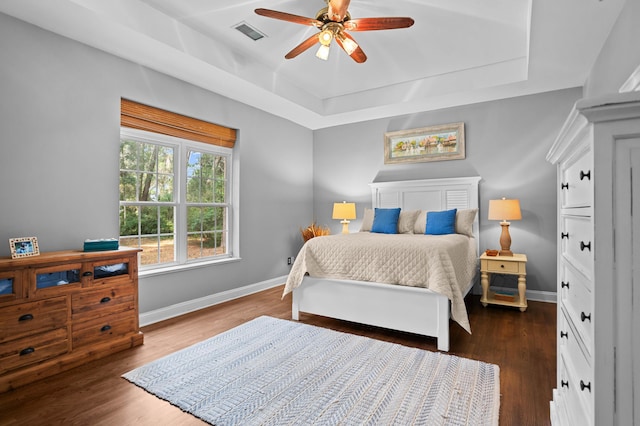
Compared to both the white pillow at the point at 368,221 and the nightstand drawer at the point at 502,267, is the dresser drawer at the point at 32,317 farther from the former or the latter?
the nightstand drawer at the point at 502,267

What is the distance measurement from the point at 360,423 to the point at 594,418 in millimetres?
1119

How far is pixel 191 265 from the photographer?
366 cm

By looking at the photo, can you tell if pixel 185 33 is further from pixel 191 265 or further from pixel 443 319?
pixel 443 319

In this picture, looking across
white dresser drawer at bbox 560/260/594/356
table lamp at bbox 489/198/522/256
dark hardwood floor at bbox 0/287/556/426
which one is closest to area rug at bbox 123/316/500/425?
dark hardwood floor at bbox 0/287/556/426

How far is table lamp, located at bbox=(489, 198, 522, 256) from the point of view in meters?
3.74

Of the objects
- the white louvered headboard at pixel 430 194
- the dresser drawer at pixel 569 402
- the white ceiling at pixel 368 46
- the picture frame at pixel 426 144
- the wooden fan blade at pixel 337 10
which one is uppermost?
the white ceiling at pixel 368 46

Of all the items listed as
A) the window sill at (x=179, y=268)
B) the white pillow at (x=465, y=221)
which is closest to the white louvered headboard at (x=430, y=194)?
Result: the white pillow at (x=465, y=221)

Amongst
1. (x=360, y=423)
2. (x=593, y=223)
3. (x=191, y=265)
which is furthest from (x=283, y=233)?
(x=593, y=223)

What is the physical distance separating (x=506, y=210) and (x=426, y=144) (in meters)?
1.47

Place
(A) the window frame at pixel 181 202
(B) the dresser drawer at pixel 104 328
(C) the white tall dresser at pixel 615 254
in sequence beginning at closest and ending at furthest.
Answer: (C) the white tall dresser at pixel 615 254
(B) the dresser drawer at pixel 104 328
(A) the window frame at pixel 181 202

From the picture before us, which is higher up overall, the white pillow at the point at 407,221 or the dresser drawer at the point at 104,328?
the white pillow at the point at 407,221

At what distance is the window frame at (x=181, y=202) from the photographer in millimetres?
3342

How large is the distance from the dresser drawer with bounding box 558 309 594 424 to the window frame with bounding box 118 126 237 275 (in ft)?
10.7

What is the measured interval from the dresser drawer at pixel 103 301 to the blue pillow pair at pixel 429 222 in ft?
9.42
